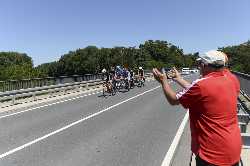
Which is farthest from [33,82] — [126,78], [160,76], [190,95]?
[190,95]

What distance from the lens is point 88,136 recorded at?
12648mm

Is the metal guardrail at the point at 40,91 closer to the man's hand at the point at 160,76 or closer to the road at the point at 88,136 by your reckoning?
the road at the point at 88,136

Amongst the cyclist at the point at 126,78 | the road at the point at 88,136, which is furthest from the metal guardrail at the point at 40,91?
the road at the point at 88,136

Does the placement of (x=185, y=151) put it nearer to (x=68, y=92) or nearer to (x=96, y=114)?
(x=96, y=114)

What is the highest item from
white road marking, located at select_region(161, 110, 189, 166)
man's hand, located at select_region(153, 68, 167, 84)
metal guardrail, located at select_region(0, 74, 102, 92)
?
man's hand, located at select_region(153, 68, 167, 84)

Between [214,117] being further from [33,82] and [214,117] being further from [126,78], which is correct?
[126,78]

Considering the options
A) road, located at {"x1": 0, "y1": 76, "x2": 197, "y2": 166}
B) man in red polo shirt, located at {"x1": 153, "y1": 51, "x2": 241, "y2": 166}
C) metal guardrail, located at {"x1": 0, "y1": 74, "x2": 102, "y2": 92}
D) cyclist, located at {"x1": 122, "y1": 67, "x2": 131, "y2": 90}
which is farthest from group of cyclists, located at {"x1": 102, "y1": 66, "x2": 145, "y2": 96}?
man in red polo shirt, located at {"x1": 153, "y1": 51, "x2": 241, "y2": 166}

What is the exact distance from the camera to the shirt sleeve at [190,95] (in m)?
4.25

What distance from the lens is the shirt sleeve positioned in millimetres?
4254

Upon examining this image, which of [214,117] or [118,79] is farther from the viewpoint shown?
[118,79]

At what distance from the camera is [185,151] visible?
34.5 ft

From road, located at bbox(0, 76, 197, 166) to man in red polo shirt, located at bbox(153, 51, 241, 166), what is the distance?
16.1 ft

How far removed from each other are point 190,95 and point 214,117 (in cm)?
28

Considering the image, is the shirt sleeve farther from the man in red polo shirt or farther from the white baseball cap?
the white baseball cap
